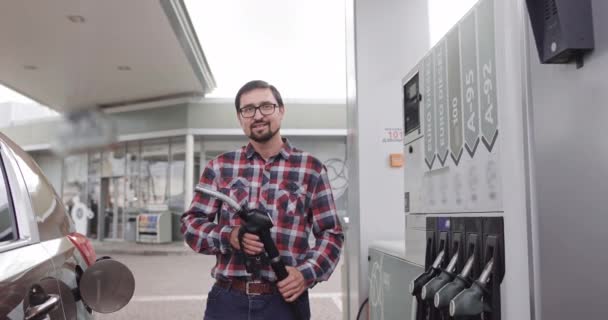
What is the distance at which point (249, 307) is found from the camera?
211 centimetres

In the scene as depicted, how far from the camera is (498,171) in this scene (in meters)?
1.42

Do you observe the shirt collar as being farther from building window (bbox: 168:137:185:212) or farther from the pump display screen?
building window (bbox: 168:137:185:212)

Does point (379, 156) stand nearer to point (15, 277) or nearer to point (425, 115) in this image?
point (425, 115)

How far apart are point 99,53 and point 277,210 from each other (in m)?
10.4

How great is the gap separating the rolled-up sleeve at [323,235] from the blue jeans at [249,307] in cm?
14

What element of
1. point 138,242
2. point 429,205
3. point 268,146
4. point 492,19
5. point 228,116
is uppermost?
point 228,116

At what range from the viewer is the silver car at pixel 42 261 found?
1334 mm

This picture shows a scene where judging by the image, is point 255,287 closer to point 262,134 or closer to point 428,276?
point 262,134

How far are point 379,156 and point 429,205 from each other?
5.66 feet

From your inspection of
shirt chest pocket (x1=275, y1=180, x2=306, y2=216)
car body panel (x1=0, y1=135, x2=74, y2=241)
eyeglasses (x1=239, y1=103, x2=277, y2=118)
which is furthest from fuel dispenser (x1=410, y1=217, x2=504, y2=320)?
car body panel (x1=0, y1=135, x2=74, y2=241)


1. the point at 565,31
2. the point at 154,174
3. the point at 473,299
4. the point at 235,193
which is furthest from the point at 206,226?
the point at 154,174

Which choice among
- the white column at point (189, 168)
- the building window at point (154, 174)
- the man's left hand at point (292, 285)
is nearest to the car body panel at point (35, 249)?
the man's left hand at point (292, 285)

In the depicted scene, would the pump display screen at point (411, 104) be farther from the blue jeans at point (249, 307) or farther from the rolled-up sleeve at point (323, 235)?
the blue jeans at point (249, 307)

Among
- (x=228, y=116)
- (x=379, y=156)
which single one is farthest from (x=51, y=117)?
(x=379, y=156)
